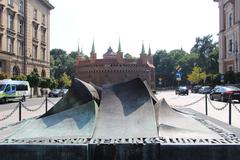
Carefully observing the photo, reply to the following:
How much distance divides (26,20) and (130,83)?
49.1 meters

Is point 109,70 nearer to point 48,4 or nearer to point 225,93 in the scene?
point 48,4

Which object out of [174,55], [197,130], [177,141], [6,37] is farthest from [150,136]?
[174,55]

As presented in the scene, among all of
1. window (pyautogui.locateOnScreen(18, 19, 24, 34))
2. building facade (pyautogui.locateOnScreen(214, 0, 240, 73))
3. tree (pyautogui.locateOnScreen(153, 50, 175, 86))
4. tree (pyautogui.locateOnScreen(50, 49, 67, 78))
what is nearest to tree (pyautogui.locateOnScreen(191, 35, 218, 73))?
tree (pyautogui.locateOnScreen(153, 50, 175, 86))

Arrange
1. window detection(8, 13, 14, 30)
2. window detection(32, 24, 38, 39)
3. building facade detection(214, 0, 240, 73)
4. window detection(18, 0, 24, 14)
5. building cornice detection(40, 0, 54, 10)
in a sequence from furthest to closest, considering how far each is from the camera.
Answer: building cornice detection(40, 0, 54, 10), window detection(32, 24, 38, 39), building facade detection(214, 0, 240, 73), window detection(18, 0, 24, 14), window detection(8, 13, 14, 30)

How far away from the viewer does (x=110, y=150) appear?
604 centimetres

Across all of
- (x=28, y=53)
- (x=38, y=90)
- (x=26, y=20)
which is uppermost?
(x=26, y=20)

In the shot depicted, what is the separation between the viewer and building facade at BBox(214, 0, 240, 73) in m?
55.9

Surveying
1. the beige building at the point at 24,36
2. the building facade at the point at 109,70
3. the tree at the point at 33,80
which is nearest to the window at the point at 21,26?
the beige building at the point at 24,36

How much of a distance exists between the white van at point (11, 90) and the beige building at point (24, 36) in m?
8.58

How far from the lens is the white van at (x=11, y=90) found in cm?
3401

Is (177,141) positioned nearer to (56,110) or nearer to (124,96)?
(124,96)

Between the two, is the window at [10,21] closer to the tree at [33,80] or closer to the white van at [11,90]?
the tree at [33,80]

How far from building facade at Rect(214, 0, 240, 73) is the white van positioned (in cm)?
3169

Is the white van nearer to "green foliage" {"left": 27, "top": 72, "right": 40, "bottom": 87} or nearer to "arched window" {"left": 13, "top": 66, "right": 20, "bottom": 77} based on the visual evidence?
"green foliage" {"left": 27, "top": 72, "right": 40, "bottom": 87}
